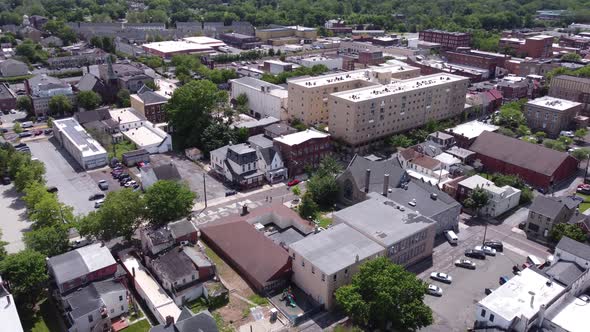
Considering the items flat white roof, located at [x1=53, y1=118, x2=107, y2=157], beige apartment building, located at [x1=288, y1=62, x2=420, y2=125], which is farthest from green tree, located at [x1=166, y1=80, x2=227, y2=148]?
beige apartment building, located at [x1=288, y1=62, x2=420, y2=125]

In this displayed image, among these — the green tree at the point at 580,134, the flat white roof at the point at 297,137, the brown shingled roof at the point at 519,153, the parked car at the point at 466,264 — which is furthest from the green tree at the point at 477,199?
the green tree at the point at 580,134

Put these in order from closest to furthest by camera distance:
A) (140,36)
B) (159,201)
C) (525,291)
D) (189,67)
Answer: (525,291)
(159,201)
(189,67)
(140,36)

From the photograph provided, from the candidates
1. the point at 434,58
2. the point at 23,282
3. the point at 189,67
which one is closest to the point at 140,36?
the point at 189,67

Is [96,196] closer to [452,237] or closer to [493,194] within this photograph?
[452,237]

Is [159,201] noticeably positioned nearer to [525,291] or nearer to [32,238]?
[32,238]

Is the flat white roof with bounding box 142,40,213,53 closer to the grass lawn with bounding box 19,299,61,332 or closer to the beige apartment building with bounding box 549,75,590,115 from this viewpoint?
the beige apartment building with bounding box 549,75,590,115
